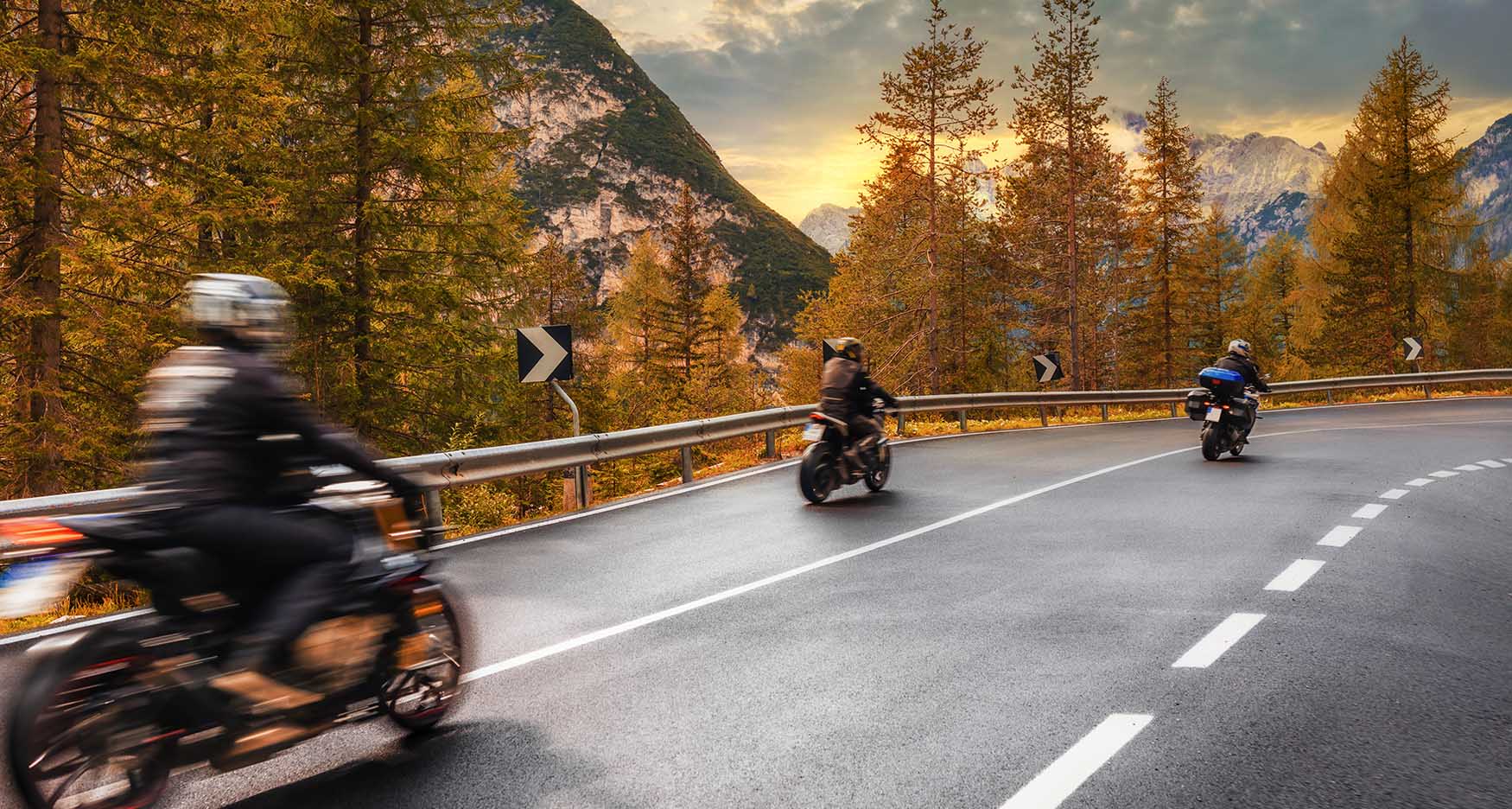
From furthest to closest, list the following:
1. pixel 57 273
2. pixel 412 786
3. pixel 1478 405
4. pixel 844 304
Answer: pixel 844 304
pixel 1478 405
pixel 57 273
pixel 412 786

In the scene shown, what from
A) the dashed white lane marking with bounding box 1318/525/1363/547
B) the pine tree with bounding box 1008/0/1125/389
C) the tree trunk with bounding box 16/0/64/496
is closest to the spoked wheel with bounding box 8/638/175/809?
the dashed white lane marking with bounding box 1318/525/1363/547

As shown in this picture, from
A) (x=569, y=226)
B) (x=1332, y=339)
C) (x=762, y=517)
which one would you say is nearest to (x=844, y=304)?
(x=1332, y=339)

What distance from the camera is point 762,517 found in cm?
984

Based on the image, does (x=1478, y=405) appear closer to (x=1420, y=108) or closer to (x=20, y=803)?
(x=1420, y=108)

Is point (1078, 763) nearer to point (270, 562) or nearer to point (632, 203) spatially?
point (270, 562)

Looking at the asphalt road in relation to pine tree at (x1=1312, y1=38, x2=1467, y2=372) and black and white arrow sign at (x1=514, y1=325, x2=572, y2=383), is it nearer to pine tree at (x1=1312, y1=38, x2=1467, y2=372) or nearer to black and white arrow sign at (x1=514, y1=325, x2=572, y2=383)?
black and white arrow sign at (x1=514, y1=325, x2=572, y2=383)

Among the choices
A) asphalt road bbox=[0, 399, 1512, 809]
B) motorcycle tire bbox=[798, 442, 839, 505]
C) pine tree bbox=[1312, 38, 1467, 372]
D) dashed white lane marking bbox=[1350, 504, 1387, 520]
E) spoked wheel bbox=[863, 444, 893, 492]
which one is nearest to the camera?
asphalt road bbox=[0, 399, 1512, 809]

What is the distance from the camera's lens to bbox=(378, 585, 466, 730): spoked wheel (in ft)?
12.8

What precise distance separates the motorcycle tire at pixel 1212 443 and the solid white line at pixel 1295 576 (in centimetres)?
784

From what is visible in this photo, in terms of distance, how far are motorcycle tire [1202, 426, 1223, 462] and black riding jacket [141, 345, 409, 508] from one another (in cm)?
1413

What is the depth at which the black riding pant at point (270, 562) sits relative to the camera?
3.26 m

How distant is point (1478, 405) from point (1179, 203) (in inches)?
884

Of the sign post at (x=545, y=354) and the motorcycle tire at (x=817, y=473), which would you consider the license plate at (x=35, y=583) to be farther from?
the sign post at (x=545, y=354)

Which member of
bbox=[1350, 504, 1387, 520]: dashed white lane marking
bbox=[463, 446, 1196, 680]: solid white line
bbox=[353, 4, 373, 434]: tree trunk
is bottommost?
bbox=[1350, 504, 1387, 520]: dashed white lane marking
